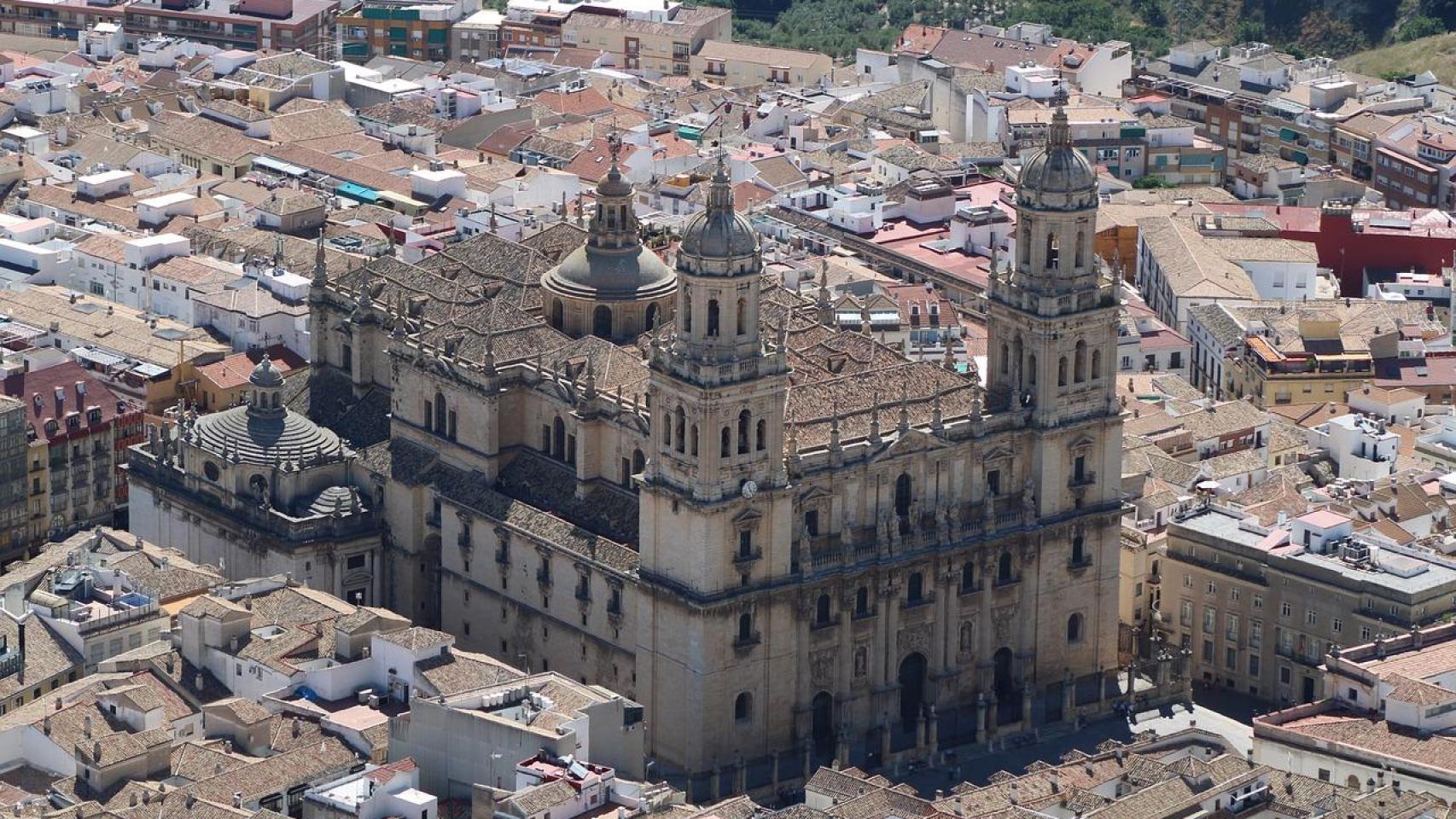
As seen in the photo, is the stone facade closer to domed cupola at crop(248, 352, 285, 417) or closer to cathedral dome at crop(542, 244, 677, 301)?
domed cupola at crop(248, 352, 285, 417)

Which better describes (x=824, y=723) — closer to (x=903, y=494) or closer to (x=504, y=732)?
(x=903, y=494)

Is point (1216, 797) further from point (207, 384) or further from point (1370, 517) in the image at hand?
point (207, 384)

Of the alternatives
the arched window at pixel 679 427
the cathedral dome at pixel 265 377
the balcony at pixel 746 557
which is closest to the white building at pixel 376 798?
the balcony at pixel 746 557

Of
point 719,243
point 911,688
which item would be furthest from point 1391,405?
point 719,243

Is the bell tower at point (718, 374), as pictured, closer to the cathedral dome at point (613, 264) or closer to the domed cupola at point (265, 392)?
the cathedral dome at point (613, 264)

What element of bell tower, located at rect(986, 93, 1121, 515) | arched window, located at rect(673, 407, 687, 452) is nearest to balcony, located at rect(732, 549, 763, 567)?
arched window, located at rect(673, 407, 687, 452)

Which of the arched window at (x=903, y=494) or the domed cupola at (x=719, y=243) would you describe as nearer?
the domed cupola at (x=719, y=243)

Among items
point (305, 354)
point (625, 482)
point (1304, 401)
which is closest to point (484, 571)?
point (625, 482)
